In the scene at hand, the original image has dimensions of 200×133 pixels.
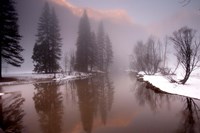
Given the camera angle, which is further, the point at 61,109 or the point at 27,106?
the point at 27,106

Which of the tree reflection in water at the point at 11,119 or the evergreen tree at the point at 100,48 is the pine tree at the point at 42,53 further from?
the tree reflection in water at the point at 11,119

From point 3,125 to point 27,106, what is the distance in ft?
13.6

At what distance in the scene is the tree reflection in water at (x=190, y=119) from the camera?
711cm

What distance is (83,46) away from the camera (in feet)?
158

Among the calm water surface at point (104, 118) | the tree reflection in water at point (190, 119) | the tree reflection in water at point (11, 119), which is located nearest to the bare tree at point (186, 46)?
the calm water surface at point (104, 118)

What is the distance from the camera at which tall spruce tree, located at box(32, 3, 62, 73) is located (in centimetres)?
3572

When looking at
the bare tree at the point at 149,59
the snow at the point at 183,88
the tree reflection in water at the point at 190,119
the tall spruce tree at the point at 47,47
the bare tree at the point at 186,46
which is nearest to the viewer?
the tree reflection in water at the point at 190,119

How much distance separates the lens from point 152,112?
10.2 m

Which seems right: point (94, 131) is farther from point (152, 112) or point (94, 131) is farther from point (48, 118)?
point (152, 112)

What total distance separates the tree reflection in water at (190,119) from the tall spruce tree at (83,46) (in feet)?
121

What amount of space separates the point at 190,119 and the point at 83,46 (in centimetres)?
4138

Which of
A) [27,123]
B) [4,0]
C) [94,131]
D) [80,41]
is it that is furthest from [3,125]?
→ [80,41]

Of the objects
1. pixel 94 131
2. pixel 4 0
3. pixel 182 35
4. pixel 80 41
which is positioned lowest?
pixel 94 131

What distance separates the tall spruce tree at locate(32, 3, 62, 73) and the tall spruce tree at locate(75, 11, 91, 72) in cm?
900
